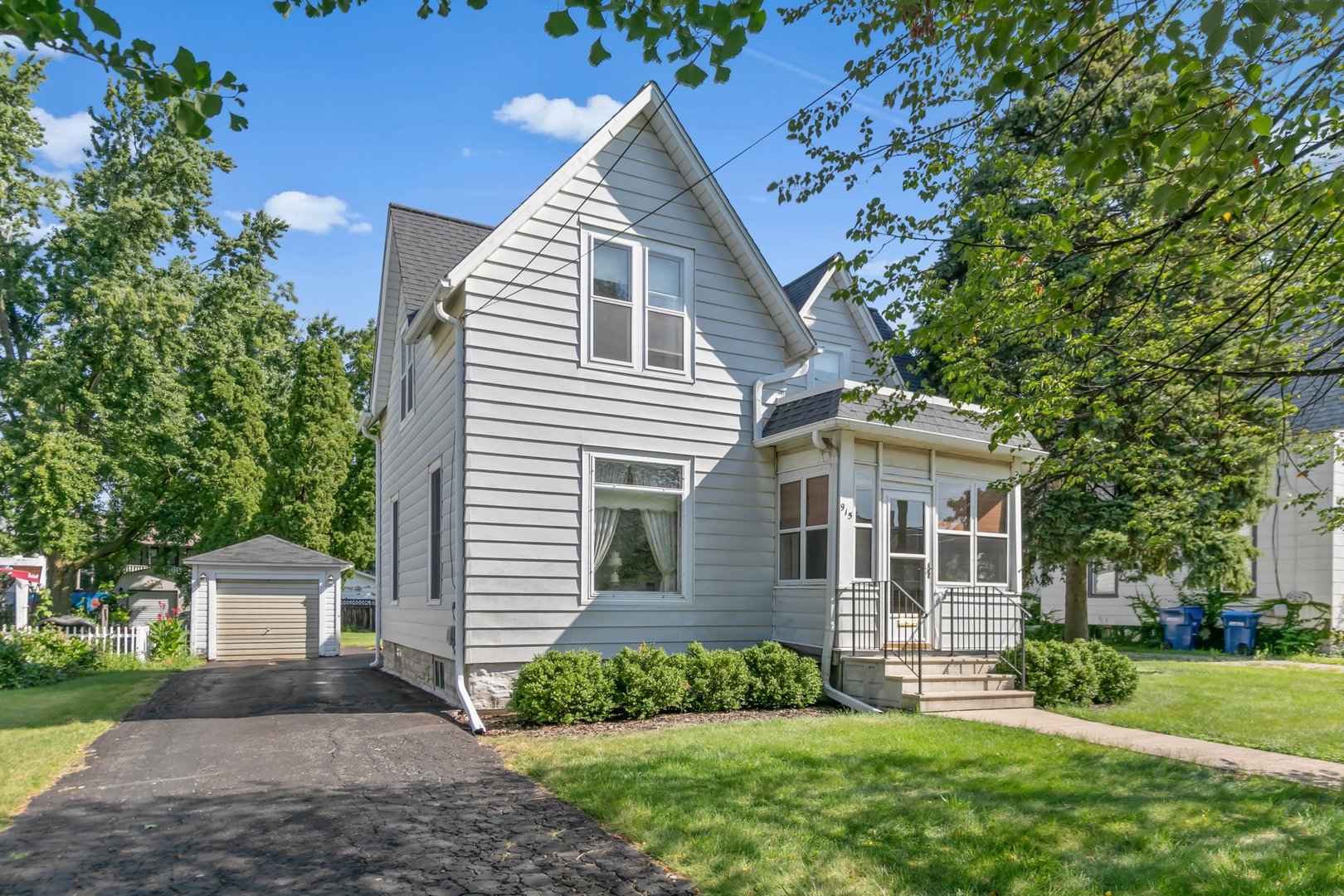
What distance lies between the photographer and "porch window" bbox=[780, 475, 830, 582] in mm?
11516

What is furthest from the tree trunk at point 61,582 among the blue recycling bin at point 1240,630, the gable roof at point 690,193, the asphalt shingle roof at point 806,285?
the blue recycling bin at point 1240,630

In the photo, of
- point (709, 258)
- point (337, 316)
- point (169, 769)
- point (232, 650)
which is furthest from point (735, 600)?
point (337, 316)

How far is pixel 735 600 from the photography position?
12.0m

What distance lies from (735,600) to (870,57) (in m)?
6.99

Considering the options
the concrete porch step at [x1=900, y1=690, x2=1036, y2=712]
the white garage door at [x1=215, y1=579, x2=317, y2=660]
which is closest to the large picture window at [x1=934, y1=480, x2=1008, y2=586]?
the concrete porch step at [x1=900, y1=690, x2=1036, y2=712]

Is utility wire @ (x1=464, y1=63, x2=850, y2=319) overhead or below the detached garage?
overhead

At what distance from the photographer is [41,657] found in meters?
16.0

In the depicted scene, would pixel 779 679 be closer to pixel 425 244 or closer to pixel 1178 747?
pixel 1178 747

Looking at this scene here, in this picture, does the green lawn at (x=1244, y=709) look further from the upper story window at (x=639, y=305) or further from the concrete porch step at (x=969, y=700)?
the upper story window at (x=639, y=305)


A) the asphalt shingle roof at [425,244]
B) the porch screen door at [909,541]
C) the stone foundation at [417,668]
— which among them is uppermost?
the asphalt shingle roof at [425,244]

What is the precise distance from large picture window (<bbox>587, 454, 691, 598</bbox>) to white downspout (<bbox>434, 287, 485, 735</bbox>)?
61.8 inches

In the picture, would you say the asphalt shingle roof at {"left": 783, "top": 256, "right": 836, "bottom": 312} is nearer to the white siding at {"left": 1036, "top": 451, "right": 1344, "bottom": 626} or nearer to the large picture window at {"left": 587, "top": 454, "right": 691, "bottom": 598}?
the large picture window at {"left": 587, "top": 454, "right": 691, "bottom": 598}

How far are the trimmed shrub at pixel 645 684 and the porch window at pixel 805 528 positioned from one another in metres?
2.53

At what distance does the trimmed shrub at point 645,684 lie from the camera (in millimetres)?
9734
